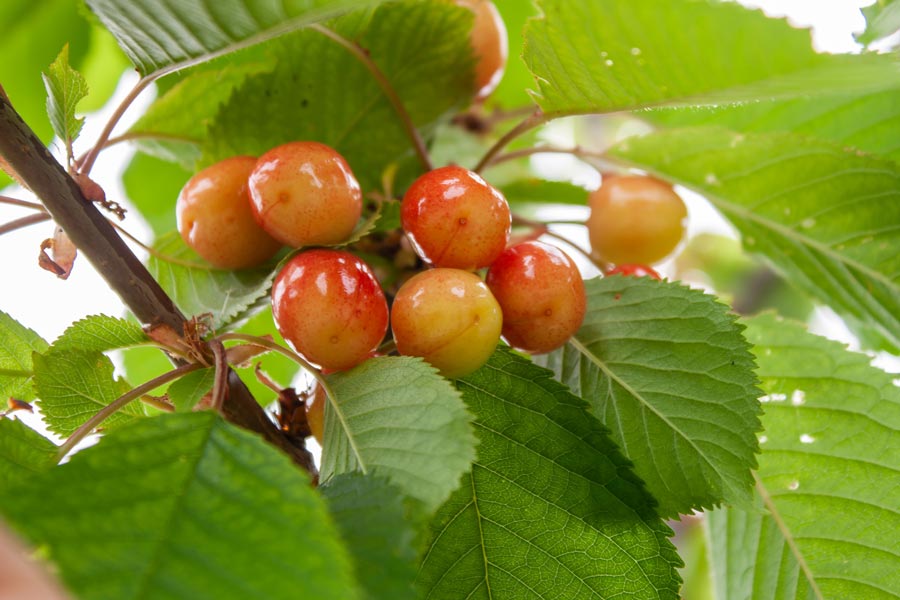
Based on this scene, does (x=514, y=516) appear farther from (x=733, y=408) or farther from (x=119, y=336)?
(x=119, y=336)

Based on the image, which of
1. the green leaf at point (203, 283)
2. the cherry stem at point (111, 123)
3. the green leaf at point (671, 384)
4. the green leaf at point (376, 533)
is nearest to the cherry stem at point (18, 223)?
the cherry stem at point (111, 123)

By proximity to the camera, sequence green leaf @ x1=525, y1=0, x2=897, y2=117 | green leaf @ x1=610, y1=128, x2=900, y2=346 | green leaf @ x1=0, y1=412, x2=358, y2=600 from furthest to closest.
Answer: green leaf @ x1=610, y1=128, x2=900, y2=346 < green leaf @ x1=525, y1=0, x2=897, y2=117 < green leaf @ x1=0, y1=412, x2=358, y2=600

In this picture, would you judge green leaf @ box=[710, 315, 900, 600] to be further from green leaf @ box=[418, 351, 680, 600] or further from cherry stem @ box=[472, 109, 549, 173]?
cherry stem @ box=[472, 109, 549, 173]

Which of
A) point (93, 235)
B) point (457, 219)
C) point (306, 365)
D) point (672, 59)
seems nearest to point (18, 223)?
point (93, 235)

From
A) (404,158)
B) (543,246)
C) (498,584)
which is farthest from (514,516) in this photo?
(404,158)

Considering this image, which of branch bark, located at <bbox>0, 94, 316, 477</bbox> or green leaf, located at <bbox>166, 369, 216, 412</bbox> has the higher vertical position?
branch bark, located at <bbox>0, 94, 316, 477</bbox>

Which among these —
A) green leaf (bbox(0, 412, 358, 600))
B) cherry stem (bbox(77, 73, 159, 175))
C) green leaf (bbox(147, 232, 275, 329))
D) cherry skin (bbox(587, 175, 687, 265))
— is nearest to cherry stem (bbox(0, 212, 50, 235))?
cherry stem (bbox(77, 73, 159, 175))

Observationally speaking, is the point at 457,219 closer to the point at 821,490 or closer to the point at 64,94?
the point at 64,94

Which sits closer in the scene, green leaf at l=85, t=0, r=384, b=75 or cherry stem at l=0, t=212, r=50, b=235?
green leaf at l=85, t=0, r=384, b=75
